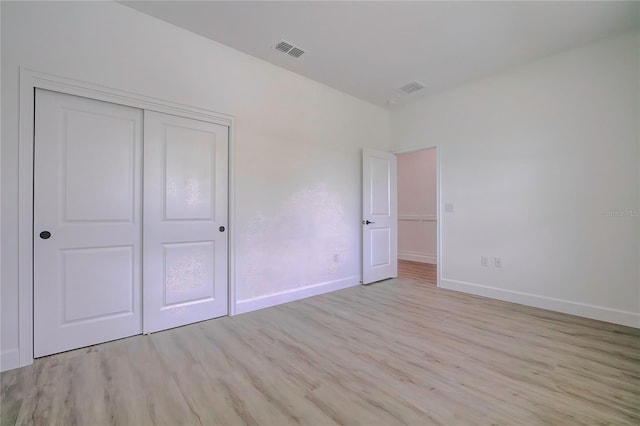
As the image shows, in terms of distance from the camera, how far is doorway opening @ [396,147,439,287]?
638 cm

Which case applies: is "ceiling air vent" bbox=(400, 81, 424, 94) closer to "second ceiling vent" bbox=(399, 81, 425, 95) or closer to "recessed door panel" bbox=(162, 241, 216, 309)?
"second ceiling vent" bbox=(399, 81, 425, 95)

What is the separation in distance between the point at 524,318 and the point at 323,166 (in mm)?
2942

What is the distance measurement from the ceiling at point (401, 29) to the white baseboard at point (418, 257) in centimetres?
393

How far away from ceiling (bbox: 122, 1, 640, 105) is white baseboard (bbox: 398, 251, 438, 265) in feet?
12.9

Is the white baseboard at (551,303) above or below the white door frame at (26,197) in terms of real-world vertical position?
below

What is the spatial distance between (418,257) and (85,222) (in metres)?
6.09

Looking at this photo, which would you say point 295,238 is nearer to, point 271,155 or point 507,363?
point 271,155

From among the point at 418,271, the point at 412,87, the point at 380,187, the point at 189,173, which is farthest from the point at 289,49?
the point at 418,271

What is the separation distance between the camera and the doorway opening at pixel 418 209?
6375 millimetres

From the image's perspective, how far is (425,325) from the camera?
2789 millimetres

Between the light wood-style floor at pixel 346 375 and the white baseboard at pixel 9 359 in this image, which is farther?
the white baseboard at pixel 9 359

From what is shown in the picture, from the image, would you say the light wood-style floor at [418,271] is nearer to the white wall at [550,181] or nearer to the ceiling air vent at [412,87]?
the white wall at [550,181]

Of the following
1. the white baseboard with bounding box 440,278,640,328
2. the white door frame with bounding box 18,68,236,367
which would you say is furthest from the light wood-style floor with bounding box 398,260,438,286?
the white door frame with bounding box 18,68,236,367

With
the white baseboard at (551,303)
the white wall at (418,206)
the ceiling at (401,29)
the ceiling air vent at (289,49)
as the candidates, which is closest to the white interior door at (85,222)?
the ceiling at (401,29)
